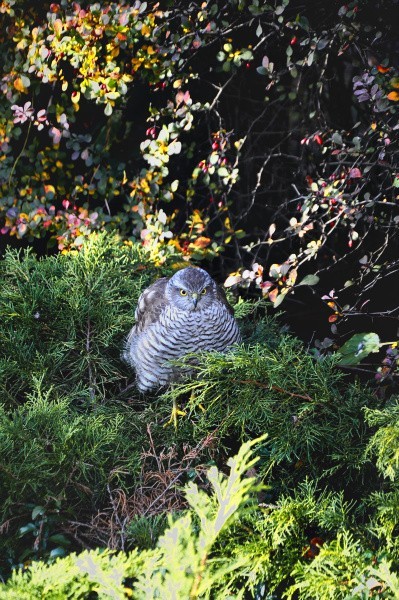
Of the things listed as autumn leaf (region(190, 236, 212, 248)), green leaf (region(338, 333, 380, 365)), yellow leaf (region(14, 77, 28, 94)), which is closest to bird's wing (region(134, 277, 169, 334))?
green leaf (region(338, 333, 380, 365))

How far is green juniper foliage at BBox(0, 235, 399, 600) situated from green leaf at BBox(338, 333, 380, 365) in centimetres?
27

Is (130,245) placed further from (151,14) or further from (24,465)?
(24,465)

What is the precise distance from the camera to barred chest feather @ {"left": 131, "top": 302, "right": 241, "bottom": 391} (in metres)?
2.80

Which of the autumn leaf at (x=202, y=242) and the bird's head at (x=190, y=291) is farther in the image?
the autumn leaf at (x=202, y=242)

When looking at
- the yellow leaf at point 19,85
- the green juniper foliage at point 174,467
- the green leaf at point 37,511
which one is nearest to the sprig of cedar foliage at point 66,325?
the green juniper foliage at point 174,467

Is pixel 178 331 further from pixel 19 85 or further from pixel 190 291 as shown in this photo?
pixel 19 85

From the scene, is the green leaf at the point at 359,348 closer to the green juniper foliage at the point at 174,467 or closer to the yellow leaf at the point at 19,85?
the green juniper foliage at the point at 174,467

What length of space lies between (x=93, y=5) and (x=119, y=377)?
1.79 metres

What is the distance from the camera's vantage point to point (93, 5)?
370 cm

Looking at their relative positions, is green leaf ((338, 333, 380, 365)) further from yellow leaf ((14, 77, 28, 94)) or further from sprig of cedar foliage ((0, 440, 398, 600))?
yellow leaf ((14, 77, 28, 94))

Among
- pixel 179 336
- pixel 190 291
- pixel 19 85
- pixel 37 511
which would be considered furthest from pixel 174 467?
pixel 19 85

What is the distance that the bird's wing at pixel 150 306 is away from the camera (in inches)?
112

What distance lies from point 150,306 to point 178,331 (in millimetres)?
141

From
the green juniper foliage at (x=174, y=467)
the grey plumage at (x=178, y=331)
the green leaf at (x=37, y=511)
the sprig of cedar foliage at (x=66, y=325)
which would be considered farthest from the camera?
the grey plumage at (x=178, y=331)
